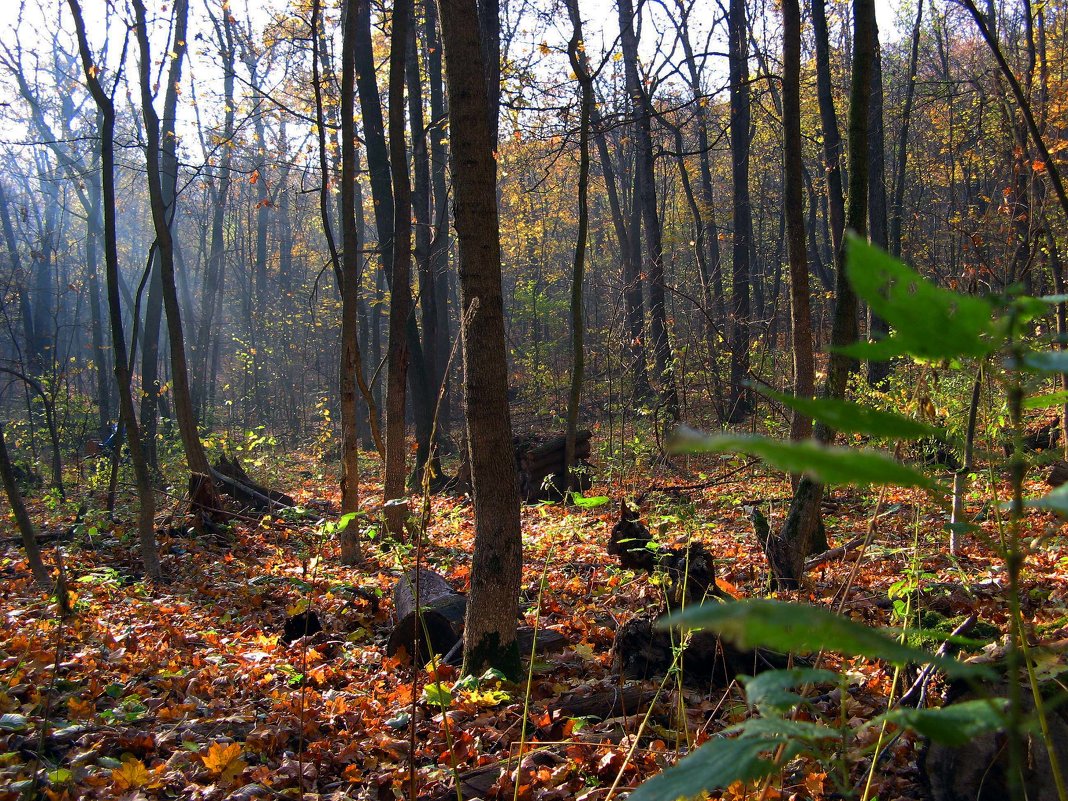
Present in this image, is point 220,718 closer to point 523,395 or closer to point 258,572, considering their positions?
point 258,572

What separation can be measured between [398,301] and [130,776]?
17.8 ft

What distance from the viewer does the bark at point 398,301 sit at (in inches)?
289

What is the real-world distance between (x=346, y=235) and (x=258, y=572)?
136 inches

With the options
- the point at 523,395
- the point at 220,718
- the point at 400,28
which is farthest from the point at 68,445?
the point at 220,718

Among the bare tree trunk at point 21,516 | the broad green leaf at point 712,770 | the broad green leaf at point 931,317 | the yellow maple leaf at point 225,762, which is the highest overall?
the broad green leaf at point 931,317

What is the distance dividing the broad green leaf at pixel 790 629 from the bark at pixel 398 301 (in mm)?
7061

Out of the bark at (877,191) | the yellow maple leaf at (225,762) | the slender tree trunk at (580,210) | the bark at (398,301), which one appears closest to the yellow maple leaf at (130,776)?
the yellow maple leaf at (225,762)

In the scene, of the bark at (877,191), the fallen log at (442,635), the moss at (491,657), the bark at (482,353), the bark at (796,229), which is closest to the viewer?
the bark at (482,353)

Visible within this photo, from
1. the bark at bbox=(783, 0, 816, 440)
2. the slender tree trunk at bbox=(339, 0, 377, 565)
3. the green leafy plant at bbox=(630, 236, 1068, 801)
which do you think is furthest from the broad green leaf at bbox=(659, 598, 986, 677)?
the slender tree trunk at bbox=(339, 0, 377, 565)

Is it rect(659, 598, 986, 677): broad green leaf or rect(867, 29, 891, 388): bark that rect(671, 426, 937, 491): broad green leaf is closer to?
rect(659, 598, 986, 677): broad green leaf

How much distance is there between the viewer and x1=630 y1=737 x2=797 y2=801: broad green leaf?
58 cm

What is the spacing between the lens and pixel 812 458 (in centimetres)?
46

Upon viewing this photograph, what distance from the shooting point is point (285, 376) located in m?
32.9

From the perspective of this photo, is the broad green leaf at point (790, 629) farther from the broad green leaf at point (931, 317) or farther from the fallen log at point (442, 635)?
the fallen log at point (442, 635)
